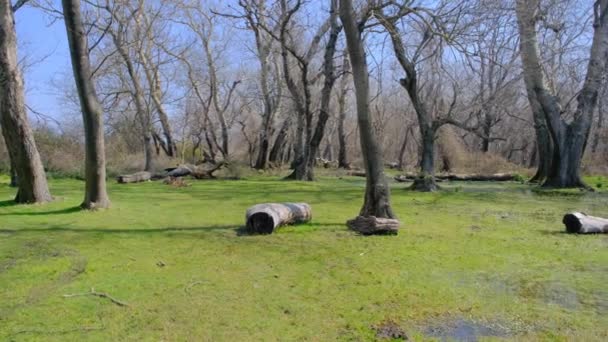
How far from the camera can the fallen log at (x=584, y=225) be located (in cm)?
753

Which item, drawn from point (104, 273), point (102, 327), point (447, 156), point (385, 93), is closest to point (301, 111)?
point (447, 156)

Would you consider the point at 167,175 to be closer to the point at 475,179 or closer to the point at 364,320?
the point at 475,179

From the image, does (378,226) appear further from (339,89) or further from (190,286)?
(339,89)

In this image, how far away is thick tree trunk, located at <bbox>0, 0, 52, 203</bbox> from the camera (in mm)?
9086

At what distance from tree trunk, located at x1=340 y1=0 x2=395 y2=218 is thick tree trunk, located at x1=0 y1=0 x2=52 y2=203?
6378mm

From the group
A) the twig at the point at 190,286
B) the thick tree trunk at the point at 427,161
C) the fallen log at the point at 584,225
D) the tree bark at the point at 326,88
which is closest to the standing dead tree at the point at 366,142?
the fallen log at the point at 584,225

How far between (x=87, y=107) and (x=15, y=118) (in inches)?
67.7

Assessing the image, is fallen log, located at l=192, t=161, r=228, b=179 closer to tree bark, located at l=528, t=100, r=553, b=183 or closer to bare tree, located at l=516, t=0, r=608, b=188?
bare tree, located at l=516, t=0, r=608, b=188

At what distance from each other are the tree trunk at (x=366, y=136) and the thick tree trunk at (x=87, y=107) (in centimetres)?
470

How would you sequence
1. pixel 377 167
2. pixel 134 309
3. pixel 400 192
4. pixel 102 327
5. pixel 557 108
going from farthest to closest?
pixel 557 108 < pixel 400 192 < pixel 377 167 < pixel 134 309 < pixel 102 327

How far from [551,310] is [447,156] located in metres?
23.4

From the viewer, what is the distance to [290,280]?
492 cm

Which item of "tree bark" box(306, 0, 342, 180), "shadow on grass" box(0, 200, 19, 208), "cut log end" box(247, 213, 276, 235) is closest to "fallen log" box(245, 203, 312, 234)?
"cut log end" box(247, 213, 276, 235)

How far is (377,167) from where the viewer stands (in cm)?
776
